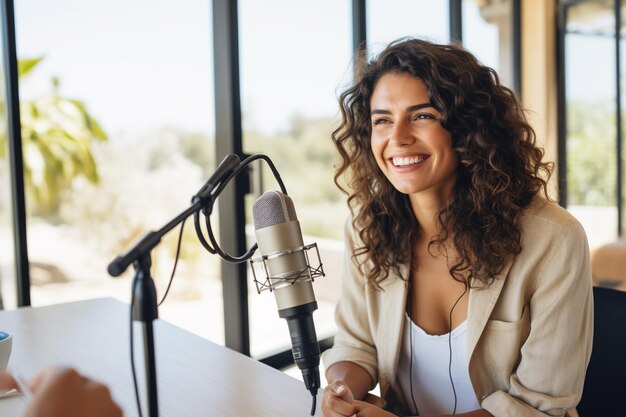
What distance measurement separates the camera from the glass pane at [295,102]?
2898 mm

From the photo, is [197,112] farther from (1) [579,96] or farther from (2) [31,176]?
(1) [579,96]

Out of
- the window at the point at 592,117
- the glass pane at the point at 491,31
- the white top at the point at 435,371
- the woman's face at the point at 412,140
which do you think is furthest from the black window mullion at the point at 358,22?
the window at the point at 592,117

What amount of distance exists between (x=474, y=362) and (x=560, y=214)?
1.22 ft

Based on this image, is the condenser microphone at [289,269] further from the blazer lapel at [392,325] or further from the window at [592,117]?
the window at [592,117]

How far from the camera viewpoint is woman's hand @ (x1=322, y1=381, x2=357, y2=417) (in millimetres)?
1041

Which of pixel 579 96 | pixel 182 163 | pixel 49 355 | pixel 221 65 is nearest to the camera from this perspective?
pixel 49 355

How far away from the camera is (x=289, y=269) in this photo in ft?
2.50

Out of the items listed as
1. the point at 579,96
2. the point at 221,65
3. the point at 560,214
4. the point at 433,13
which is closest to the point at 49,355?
the point at 560,214

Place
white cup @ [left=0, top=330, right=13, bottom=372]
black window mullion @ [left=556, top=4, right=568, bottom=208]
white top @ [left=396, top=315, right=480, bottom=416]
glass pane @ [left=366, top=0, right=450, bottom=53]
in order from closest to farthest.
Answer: white cup @ [left=0, top=330, right=13, bottom=372] < white top @ [left=396, top=315, right=480, bottom=416] < glass pane @ [left=366, top=0, right=450, bottom=53] < black window mullion @ [left=556, top=4, right=568, bottom=208]

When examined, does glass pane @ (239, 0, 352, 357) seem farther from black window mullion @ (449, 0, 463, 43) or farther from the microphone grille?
the microphone grille

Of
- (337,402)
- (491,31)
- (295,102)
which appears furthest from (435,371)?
(491,31)

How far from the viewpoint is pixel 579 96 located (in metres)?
4.99

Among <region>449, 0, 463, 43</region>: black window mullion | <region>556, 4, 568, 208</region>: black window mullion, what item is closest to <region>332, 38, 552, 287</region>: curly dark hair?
<region>449, 0, 463, 43</region>: black window mullion

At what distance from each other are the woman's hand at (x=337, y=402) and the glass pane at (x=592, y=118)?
444 centimetres
